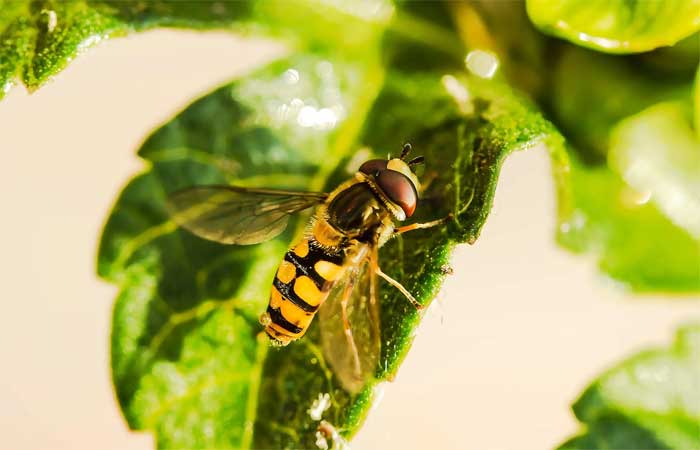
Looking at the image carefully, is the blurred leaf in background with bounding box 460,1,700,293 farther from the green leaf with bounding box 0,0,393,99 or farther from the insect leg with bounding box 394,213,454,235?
the insect leg with bounding box 394,213,454,235

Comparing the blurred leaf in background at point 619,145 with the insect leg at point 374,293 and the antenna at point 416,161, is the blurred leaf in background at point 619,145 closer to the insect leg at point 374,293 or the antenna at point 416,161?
the antenna at point 416,161

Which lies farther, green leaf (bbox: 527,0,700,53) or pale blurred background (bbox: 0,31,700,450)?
pale blurred background (bbox: 0,31,700,450)

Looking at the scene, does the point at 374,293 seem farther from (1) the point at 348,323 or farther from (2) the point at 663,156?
(2) the point at 663,156

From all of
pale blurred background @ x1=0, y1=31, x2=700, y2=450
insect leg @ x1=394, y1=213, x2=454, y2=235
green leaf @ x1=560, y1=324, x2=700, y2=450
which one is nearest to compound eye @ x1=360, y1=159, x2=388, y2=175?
insect leg @ x1=394, y1=213, x2=454, y2=235

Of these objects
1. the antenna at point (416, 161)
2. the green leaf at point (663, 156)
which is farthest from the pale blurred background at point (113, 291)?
the antenna at point (416, 161)

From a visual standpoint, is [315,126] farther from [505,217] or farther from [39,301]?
[39,301]
